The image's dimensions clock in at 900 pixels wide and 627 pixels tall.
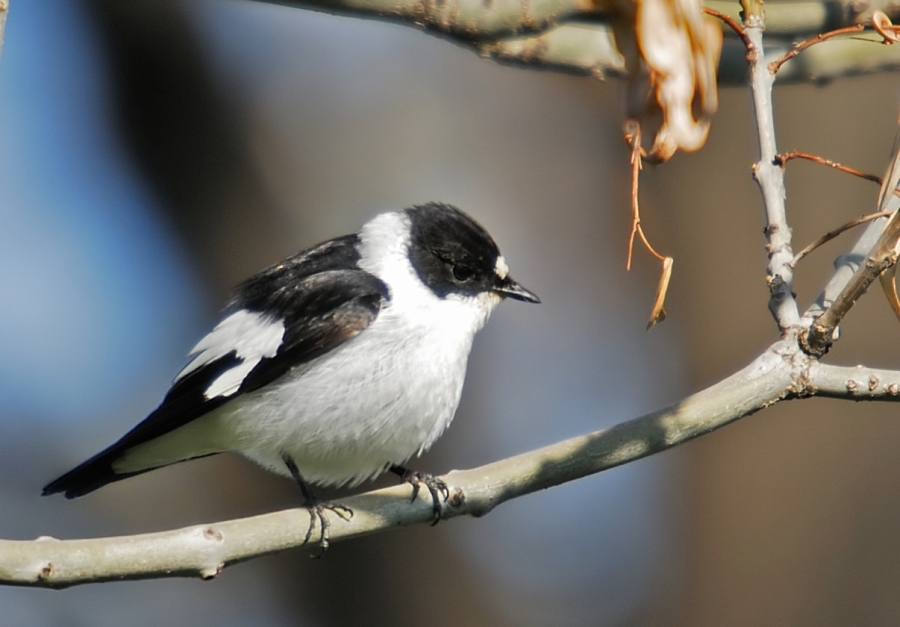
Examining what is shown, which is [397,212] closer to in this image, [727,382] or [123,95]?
[727,382]

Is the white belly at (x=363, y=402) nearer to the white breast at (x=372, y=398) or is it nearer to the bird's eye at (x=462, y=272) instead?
the white breast at (x=372, y=398)

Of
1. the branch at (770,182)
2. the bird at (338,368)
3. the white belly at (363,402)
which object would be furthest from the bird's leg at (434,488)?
the branch at (770,182)

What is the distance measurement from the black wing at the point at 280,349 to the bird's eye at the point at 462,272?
0.83 ft

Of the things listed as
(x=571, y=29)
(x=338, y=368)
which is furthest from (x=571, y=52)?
(x=338, y=368)

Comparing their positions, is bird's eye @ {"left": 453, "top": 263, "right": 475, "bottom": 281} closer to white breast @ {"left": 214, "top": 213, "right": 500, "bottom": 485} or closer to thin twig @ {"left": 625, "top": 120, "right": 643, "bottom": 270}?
white breast @ {"left": 214, "top": 213, "right": 500, "bottom": 485}

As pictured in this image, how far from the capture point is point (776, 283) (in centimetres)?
225

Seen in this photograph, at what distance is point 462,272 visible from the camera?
Answer: 3.44 metres

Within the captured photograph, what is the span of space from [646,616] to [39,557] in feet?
12.5

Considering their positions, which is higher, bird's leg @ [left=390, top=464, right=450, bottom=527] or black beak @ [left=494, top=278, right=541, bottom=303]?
black beak @ [left=494, top=278, right=541, bottom=303]

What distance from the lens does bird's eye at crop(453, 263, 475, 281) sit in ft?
11.3

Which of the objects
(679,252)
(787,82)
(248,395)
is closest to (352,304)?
(248,395)

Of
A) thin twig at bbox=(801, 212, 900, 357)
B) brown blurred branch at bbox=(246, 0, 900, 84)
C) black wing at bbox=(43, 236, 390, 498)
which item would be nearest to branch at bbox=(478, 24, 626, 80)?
brown blurred branch at bbox=(246, 0, 900, 84)

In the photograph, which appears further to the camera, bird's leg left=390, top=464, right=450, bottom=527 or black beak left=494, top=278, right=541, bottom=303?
black beak left=494, top=278, right=541, bottom=303

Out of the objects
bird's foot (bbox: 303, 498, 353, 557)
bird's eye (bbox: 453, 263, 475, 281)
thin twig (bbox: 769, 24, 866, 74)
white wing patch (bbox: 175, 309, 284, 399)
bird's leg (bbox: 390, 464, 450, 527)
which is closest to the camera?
thin twig (bbox: 769, 24, 866, 74)
